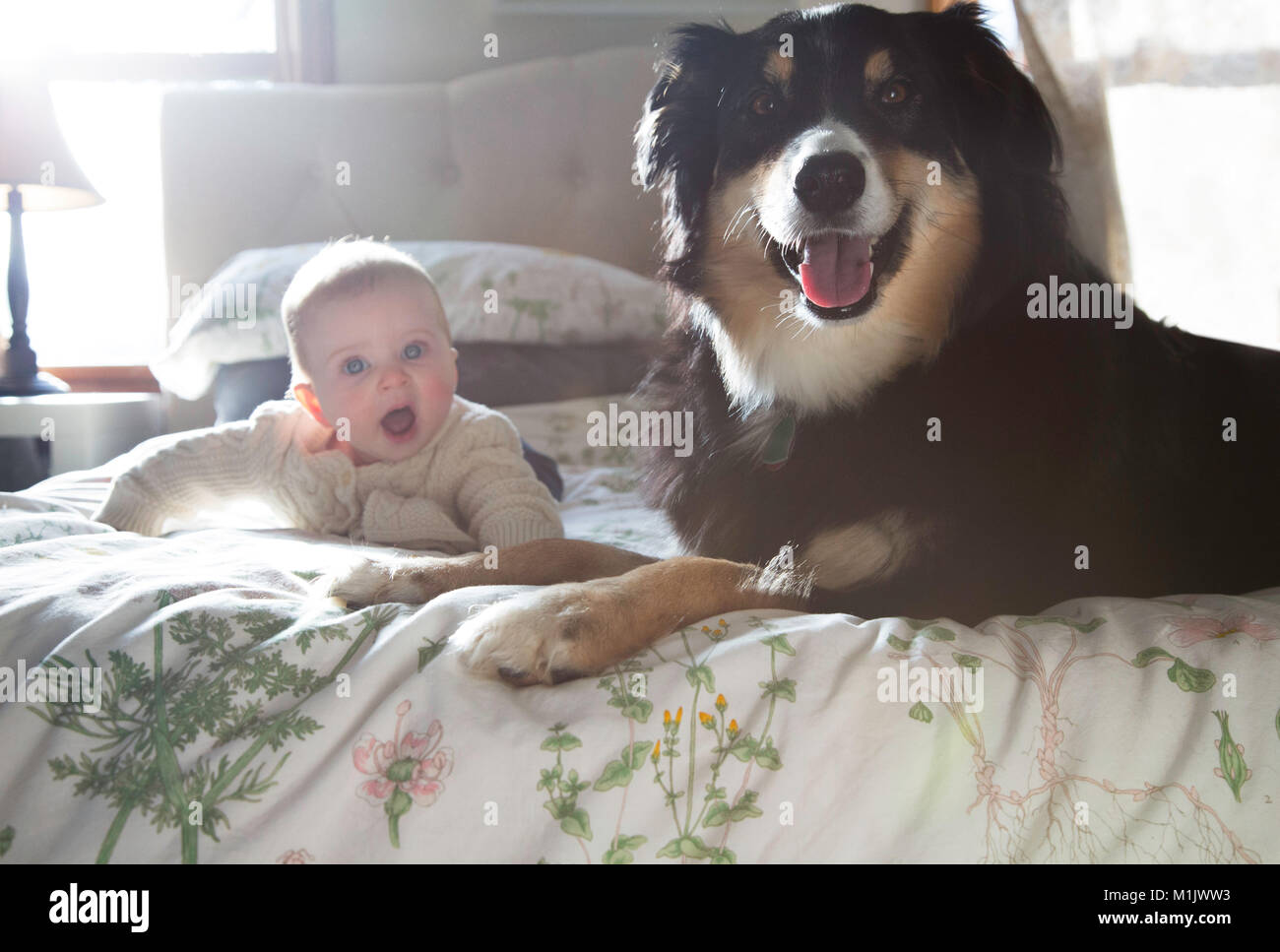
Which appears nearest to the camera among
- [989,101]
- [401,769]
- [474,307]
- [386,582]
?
[401,769]

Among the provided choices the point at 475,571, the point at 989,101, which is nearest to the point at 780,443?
the point at 475,571

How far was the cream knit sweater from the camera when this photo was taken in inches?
69.2

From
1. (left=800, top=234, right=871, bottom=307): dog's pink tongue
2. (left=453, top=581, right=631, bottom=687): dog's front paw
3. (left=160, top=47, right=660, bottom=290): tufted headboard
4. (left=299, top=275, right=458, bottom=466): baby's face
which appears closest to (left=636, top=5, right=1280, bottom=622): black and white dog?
(left=800, top=234, right=871, bottom=307): dog's pink tongue

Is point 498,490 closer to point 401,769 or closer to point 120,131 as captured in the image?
point 401,769

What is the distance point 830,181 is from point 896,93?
0.77 feet

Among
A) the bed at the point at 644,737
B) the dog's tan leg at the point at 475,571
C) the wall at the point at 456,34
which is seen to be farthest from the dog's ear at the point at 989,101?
the wall at the point at 456,34

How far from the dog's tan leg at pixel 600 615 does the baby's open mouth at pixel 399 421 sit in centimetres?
89

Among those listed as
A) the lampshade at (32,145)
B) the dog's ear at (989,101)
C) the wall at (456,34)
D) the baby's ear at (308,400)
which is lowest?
the baby's ear at (308,400)

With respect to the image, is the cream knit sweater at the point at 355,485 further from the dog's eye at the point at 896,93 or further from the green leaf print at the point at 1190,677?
the green leaf print at the point at 1190,677

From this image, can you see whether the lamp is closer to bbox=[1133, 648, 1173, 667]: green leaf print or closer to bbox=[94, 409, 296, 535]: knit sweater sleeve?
bbox=[94, 409, 296, 535]: knit sweater sleeve

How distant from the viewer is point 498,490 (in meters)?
1.78

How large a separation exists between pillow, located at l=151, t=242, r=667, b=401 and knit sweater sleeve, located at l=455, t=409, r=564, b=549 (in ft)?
2.99

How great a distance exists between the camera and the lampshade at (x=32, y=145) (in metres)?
3.12

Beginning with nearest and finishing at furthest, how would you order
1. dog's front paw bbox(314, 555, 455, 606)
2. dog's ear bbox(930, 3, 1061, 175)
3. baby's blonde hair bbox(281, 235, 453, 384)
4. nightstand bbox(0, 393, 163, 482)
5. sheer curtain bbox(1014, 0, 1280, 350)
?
dog's front paw bbox(314, 555, 455, 606)
dog's ear bbox(930, 3, 1061, 175)
baby's blonde hair bbox(281, 235, 453, 384)
sheer curtain bbox(1014, 0, 1280, 350)
nightstand bbox(0, 393, 163, 482)
